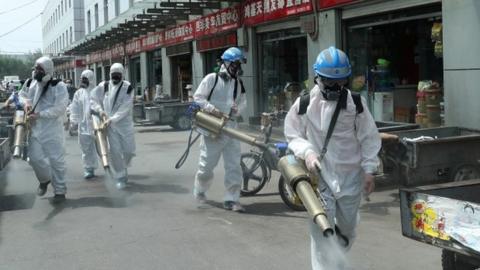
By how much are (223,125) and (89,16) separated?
39.4m

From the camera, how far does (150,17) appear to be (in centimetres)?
2252

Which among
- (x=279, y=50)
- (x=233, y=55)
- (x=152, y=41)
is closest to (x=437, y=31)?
(x=233, y=55)

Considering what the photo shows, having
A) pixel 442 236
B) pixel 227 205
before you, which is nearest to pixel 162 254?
pixel 227 205

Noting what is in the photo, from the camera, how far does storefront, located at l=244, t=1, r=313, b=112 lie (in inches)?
570

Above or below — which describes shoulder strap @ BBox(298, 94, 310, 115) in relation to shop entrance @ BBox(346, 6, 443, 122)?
below

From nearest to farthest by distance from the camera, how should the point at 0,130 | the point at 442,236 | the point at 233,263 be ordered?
the point at 442,236 → the point at 233,263 → the point at 0,130

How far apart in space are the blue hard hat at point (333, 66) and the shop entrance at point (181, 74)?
61.9 ft

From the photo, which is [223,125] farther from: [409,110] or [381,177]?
[409,110]

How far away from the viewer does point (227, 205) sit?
755cm

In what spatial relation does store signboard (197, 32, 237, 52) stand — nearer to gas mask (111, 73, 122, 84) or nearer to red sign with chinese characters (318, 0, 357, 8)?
red sign with chinese characters (318, 0, 357, 8)

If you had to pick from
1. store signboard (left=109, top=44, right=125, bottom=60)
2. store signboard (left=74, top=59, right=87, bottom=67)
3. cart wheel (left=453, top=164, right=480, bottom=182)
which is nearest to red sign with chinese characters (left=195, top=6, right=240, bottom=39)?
cart wheel (left=453, top=164, right=480, bottom=182)

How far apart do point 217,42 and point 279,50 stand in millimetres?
3402

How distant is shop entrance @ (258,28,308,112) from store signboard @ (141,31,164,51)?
31.0 ft

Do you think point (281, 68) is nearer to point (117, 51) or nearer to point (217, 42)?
point (217, 42)
